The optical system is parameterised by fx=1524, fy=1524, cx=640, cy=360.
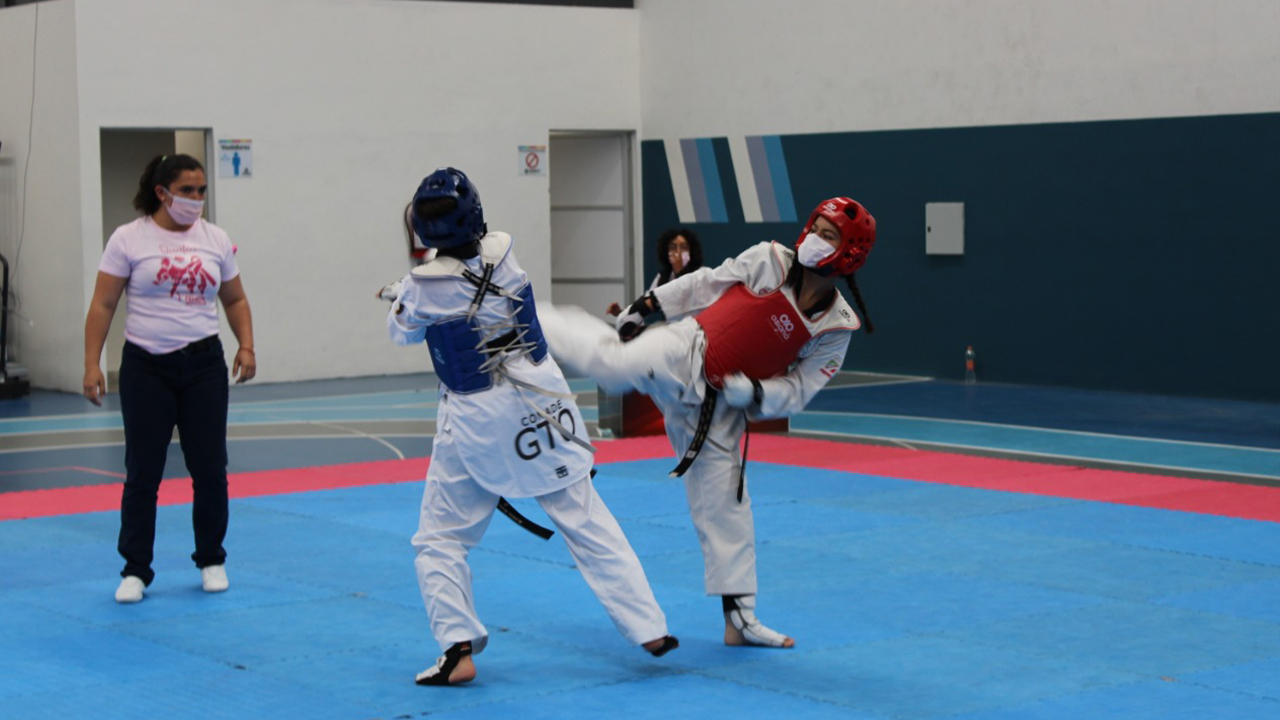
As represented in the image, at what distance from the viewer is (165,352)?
618 centimetres

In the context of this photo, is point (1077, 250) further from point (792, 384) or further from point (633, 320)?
point (633, 320)

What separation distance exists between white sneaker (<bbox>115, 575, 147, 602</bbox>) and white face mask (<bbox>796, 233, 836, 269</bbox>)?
307cm

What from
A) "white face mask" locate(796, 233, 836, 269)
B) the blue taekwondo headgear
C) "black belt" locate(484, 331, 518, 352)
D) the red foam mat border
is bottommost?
the red foam mat border

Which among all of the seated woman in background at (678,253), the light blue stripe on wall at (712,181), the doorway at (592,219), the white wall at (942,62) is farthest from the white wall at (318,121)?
the seated woman in background at (678,253)

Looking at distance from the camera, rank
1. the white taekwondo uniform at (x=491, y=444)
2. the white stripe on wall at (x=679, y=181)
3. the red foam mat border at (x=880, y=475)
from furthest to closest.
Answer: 1. the white stripe on wall at (x=679, y=181)
2. the red foam mat border at (x=880, y=475)
3. the white taekwondo uniform at (x=491, y=444)

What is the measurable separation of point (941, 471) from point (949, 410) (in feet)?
10.6

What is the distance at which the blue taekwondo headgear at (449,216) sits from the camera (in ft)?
16.1

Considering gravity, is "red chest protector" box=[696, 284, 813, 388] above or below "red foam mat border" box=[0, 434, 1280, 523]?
above

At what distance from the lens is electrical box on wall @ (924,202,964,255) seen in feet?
48.6

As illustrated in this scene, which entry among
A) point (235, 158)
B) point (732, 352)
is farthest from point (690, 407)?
point (235, 158)

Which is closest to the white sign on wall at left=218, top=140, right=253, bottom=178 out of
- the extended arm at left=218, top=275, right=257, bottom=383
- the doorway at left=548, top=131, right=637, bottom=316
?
the doorway at left=548, top=131, right=637, bottom=316

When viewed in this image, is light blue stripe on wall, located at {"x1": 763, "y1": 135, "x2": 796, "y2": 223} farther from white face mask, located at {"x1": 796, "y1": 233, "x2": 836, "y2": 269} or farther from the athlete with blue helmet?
the athlete with blue helmet

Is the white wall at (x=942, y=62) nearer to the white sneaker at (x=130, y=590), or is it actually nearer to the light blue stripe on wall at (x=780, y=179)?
the light blue stripe on wall at (x=780, y=179)

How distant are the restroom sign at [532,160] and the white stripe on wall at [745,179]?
82.2 inches
